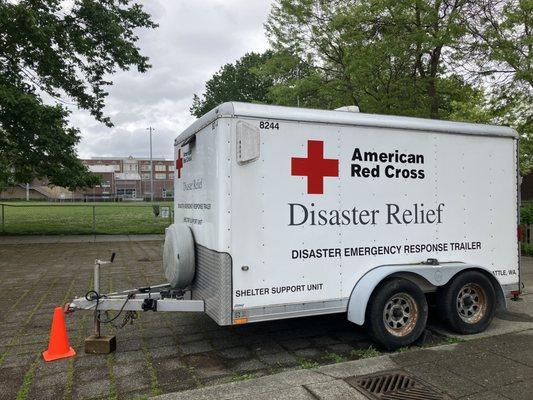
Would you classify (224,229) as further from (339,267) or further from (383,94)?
(383,94)

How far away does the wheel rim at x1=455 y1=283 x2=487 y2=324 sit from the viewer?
5488 mm

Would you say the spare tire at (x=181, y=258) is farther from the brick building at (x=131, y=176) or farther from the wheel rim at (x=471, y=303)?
the brick building at (x=131, y=176)

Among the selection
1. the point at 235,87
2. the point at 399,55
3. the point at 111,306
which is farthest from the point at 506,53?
the point at 235,87

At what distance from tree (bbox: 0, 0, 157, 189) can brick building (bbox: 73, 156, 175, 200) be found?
233ft

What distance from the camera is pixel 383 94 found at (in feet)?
42.7

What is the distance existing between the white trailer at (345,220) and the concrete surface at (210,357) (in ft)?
1.72

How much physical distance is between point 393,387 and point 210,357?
194 cm

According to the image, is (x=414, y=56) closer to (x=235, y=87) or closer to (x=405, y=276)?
(x=405, y=276)

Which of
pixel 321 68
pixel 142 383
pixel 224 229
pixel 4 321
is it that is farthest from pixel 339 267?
pixel 321 68

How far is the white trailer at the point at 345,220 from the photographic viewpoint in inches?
175

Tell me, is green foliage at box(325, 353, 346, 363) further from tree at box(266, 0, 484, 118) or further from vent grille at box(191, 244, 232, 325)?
tree at box(266, 0, 484, 118)

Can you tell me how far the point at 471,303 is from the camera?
557 cm

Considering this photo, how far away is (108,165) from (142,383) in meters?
111

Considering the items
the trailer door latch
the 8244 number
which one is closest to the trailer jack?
the trailer door latch
